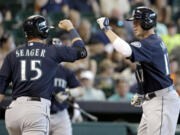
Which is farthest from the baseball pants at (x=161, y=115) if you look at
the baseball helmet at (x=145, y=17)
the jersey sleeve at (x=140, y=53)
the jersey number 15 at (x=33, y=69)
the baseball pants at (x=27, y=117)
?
the jersey number 15 at (x=33, y=69)

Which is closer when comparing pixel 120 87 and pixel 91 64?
pixel 120 87

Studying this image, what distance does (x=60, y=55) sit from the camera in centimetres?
517

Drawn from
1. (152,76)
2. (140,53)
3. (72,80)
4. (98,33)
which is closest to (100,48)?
(98,33)

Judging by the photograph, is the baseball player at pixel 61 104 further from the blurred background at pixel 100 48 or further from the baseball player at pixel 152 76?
the baseball player at pixel 152 76

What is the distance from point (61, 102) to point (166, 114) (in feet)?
6.38

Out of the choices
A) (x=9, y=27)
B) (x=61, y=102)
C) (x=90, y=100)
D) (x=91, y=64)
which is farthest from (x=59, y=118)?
(x=9, y=27)

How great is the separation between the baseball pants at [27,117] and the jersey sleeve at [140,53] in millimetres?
1043

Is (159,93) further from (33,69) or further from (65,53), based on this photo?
(33,69)

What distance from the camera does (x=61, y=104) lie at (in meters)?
6.80

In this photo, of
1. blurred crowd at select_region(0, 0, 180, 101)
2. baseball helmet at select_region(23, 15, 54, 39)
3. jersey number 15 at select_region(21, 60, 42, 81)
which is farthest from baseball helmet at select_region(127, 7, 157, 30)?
blurred crowd at select_region(0, 0, 180, 101)

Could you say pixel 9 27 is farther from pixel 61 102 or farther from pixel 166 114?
pixel 166 114

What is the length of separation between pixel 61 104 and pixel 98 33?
4.51 m

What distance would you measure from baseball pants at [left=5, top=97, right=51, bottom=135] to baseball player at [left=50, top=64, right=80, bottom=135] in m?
1.61

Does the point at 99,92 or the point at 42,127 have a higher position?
the point at 42,127
